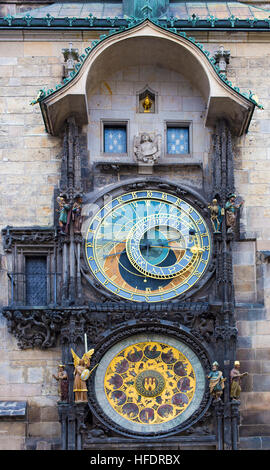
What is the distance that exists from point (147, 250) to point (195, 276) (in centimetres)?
74

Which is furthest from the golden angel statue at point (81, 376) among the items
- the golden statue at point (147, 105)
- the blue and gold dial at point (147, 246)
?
the golden statue at point (147, 105)

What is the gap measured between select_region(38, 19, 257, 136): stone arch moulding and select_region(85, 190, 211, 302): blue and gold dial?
1371mm

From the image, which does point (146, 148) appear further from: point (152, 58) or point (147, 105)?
point (152, 58)

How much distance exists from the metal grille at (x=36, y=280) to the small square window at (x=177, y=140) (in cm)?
240

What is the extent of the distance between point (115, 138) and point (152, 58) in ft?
4.14

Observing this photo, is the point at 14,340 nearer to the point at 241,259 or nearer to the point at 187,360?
the point at 187,360

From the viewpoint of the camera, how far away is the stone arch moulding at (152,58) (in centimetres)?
1499

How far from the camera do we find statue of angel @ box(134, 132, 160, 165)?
15.4m

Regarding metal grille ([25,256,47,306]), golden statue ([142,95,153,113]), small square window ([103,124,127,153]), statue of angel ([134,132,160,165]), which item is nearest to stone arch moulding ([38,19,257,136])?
small square window ([103,124,127,153])

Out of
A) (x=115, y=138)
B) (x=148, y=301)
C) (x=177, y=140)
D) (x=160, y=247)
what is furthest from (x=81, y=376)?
(x=177, y=140)

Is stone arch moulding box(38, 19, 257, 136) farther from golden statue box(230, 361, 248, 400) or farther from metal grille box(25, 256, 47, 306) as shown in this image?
golden statue box(230, 361, 248, 400)

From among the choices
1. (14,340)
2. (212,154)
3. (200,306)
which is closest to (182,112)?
(212,154)

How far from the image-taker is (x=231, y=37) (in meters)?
16.0

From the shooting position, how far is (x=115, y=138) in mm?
15672
